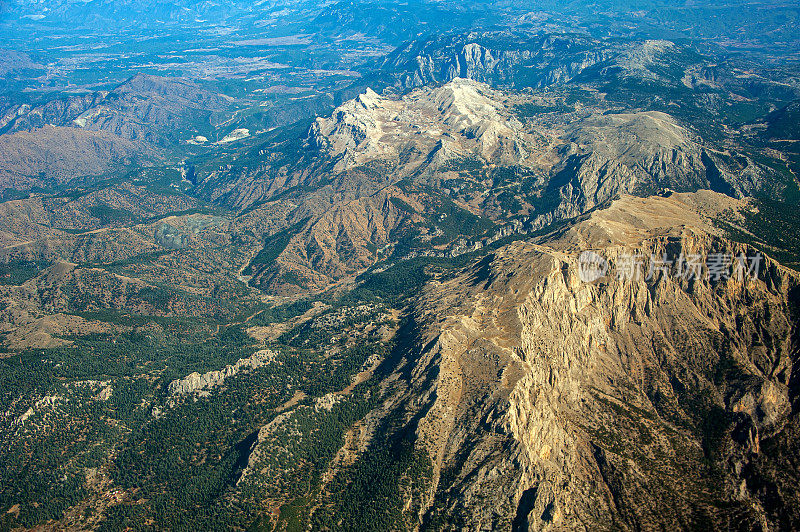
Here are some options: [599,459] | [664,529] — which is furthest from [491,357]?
[664,529]

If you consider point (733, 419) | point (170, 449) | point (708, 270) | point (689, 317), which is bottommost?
point (170, 449)

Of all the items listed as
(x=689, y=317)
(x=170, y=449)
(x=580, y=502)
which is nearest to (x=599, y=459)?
(x=580, y=502)

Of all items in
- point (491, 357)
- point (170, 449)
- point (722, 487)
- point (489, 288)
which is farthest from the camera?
point (489, 288)

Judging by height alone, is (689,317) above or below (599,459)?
above

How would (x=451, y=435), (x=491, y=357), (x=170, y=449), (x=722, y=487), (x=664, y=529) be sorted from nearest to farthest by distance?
(x=664, y=529) → (x=722, y=487) → (x=451, y=435) → (x=491, y=357) → (x=170, y=449)

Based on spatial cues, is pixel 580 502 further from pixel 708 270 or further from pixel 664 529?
pixel 708 270

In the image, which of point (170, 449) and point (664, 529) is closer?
point (664, 529)
